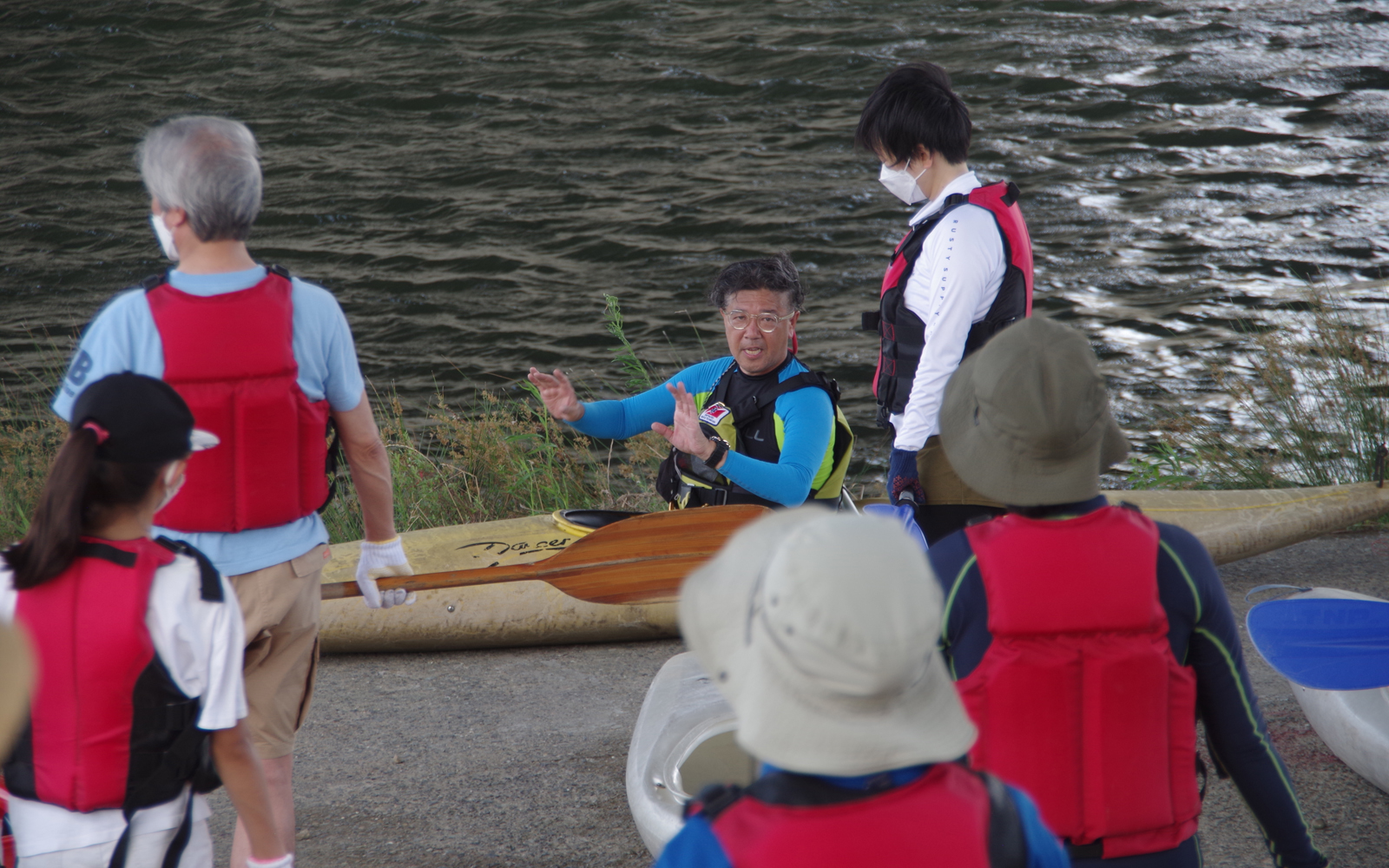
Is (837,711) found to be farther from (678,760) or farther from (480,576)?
(480,576)

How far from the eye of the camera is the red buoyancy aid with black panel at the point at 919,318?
9.39 ft

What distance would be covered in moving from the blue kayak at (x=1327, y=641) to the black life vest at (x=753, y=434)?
1.08 meters

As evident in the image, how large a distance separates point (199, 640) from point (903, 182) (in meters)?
2.17

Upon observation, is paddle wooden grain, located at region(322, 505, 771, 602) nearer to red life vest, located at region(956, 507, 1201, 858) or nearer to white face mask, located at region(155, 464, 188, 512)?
white face mask, located at region(155, 464, 188, 512)

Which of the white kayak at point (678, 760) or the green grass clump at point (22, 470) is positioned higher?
the white kayak at point (678, 760)

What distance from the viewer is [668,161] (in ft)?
36.8

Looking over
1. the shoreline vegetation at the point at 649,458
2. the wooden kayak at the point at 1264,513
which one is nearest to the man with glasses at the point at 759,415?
the wooden kayak at the point at 1264,513

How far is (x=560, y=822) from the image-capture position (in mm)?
2680

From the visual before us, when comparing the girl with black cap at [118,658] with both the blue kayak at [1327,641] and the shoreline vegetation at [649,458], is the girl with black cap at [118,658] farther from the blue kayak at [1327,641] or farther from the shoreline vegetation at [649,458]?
the shoreline vegetation at [649,458]

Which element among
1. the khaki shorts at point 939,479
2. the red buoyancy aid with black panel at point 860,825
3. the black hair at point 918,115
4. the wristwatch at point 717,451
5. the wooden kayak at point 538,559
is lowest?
the wooden kayak at point 538,559

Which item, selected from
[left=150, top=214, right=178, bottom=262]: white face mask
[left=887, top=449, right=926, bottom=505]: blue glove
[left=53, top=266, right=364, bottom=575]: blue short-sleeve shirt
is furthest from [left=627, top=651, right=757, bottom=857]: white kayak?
[left=150, top=214, right=178, bottom=262]: white face mask

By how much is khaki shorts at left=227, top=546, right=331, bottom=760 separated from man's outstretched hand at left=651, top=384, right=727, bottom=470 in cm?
96

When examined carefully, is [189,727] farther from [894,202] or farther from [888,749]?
[894,202]

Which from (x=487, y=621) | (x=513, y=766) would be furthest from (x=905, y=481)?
(x=487, y=621)
